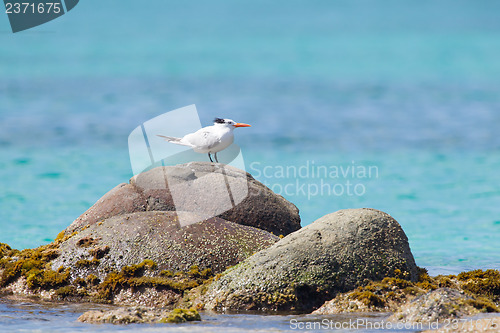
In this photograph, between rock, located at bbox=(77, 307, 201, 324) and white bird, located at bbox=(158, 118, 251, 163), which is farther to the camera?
white bird, located at bbox=(158, 118, 251, 163)

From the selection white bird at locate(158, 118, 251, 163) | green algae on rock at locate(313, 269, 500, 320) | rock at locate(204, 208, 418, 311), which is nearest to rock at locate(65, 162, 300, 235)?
white bird at locate(158, 118, 251, 163)

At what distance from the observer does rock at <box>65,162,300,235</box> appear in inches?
373

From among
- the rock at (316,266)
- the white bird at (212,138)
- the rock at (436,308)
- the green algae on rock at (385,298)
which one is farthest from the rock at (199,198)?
the rock at (436,308)

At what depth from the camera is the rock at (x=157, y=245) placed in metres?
8.26

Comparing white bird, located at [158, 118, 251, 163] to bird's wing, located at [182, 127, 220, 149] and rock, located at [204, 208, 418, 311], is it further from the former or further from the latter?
rock, located at [204, 208, 418, 311]

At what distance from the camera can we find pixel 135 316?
6617 millimetres

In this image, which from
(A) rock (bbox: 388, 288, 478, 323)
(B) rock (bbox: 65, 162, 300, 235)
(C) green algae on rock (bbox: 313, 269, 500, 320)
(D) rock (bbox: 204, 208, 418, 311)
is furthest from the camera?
(B) rock (bbox: 65, 162, 300, 235)

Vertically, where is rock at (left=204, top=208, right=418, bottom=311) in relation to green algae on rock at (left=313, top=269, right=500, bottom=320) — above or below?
above

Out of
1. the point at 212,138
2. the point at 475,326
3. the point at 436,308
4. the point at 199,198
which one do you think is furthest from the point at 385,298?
the point at 212,138

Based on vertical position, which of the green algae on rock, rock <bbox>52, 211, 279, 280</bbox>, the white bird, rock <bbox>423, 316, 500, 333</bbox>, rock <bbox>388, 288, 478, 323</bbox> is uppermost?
the white bird

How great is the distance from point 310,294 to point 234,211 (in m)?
2.44

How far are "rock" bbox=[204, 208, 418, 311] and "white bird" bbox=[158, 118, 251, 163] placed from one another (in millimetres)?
2607

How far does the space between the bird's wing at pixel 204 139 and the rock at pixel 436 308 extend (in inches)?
166

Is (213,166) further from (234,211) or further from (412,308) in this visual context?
(412,308)
